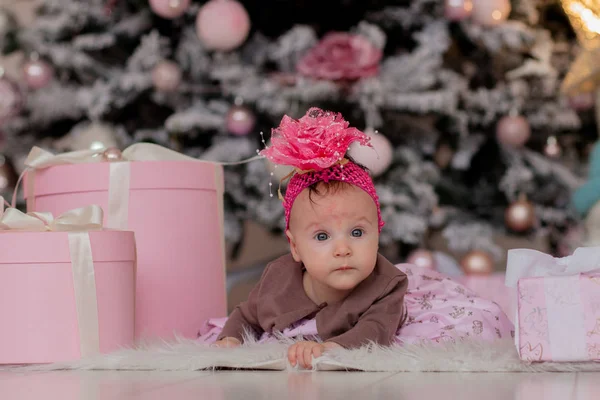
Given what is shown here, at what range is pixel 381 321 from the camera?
5.79 feet

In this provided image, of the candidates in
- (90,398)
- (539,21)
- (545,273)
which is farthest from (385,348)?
(539,21)

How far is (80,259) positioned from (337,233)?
1.75 ft

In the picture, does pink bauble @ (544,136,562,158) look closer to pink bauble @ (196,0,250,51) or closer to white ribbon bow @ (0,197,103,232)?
pink bauble @ (196,0,250,51)

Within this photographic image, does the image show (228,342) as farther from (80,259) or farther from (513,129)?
(513,129)

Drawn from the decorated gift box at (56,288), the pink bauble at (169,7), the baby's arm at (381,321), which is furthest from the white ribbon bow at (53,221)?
the pink bauble at (169,7)

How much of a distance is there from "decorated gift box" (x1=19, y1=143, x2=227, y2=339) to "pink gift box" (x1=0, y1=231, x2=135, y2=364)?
0.28 metres

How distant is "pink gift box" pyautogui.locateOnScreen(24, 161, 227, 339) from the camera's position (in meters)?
2.13

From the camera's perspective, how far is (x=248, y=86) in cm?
322

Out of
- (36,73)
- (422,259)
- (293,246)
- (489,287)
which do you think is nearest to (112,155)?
(293,246)

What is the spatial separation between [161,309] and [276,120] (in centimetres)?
130

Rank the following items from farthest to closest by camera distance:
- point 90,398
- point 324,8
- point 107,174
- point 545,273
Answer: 1. point 324,8
2. point 107,174
3. point 545,273
4. point 90,398

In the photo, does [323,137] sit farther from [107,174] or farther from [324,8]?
[324,8]

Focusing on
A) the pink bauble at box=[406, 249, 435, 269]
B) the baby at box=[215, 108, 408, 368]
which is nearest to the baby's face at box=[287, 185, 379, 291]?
the baby at box=[215, 108, 408, 368]

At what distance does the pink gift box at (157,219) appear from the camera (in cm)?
213
